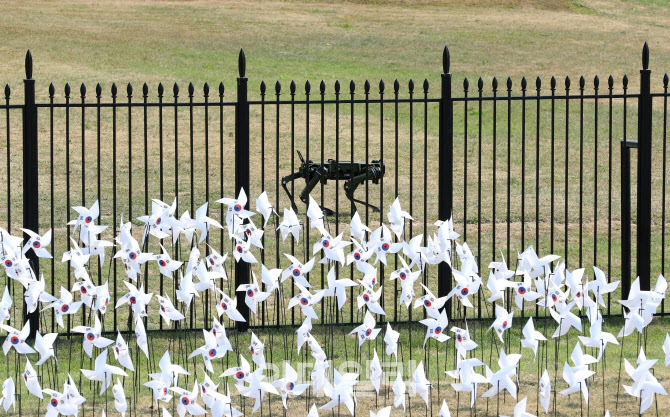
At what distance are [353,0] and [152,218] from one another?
30.3 m

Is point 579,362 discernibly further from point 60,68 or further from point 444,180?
point 60,68

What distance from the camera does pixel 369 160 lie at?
19.6 m

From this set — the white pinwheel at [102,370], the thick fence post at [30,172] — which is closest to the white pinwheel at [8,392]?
the white pinwheel at [102,370]

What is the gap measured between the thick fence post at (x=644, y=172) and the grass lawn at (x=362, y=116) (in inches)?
17.2

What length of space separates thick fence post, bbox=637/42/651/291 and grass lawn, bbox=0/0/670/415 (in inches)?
17.2

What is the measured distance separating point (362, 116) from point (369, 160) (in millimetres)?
3086

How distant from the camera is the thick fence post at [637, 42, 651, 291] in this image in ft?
31.4

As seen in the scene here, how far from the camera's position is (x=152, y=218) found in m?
8.32

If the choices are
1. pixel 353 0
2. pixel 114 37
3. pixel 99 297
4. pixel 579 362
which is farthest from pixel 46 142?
pixel 353 0

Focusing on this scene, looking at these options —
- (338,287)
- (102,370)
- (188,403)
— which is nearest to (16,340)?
(102,370)

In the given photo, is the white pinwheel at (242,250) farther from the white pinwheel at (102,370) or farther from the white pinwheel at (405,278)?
the white pinwheel at (102,370)

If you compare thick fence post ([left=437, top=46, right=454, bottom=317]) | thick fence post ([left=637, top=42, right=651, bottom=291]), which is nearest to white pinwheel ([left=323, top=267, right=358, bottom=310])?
thick fence post ([left=437, top=46, right=454, bottom=317])

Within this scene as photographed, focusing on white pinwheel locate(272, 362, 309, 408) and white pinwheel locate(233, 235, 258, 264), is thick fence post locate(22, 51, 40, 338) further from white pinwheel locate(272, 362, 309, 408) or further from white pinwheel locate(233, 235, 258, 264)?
white pinwheel locate(272, 362, 309, 408)

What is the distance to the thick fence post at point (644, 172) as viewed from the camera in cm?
957
